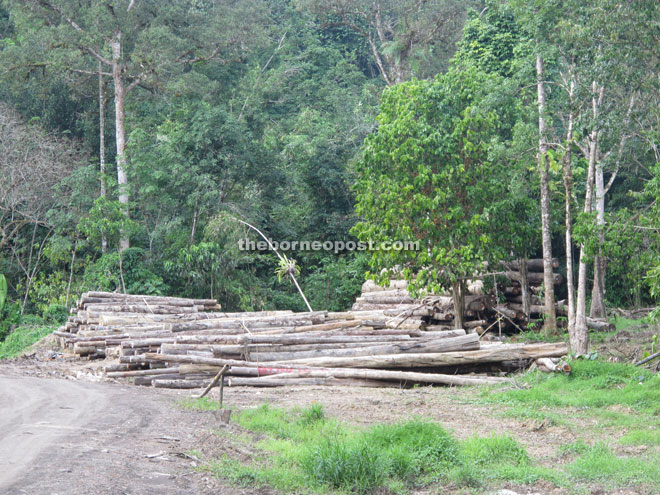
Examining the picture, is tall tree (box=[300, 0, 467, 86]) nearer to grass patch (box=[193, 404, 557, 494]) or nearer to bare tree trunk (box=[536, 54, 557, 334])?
bare tree trunk (box=[536, 54, 557, 334])

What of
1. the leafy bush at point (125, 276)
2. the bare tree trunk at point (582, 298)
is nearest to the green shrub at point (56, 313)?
the leafy bush at point (125, 276)

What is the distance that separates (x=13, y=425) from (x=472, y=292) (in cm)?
1485

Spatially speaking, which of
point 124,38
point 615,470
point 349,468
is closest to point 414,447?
point 349,468

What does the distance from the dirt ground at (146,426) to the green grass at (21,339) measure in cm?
677

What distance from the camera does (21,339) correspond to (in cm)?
2381

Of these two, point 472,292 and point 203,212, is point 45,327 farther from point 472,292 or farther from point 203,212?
point 472,292

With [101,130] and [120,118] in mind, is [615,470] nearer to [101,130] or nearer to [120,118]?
[120,118]

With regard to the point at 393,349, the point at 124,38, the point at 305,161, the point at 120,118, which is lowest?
the point at 393,349

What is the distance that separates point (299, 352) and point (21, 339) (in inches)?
503

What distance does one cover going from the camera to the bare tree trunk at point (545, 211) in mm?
18875

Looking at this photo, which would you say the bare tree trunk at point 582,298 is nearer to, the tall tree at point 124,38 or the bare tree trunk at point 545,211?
the bare tree trunk at point 545,211

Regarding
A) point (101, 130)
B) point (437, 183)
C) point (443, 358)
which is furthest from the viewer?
point (101, 130)

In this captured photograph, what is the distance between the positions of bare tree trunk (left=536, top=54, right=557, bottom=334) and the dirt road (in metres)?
11.1

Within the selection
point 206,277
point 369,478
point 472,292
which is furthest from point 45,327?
point 369,478
